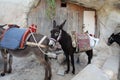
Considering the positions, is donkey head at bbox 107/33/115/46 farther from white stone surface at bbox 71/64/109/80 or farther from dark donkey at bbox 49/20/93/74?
white stone surface at bbox 71/64/109/80

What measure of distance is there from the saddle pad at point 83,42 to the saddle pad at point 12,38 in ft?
4.80

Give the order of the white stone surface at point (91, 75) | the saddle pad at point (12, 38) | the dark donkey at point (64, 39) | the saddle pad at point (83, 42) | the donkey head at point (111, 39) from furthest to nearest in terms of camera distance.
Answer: the donkey head at point (111, 39), the saddle pad at point (83, 42), the dark donkey at point (64, 39), the saddle pad at point (12, 38), the white stone surface at point (91, 75)

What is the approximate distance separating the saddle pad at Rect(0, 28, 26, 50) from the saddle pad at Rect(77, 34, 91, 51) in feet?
4.80

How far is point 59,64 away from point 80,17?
212 centimetres

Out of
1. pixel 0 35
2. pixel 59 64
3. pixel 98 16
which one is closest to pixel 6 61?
pixel 0 35

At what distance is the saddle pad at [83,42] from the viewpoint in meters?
6.87

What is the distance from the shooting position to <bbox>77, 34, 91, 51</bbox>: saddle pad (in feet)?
22.5

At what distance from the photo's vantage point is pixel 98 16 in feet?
28.4

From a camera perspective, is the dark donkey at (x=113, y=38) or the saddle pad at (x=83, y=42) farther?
the dark donkey at (x=113, y=38)

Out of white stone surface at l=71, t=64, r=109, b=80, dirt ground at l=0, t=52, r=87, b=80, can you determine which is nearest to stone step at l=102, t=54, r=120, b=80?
white stone surface at l=71, t=64, r=109, b=80

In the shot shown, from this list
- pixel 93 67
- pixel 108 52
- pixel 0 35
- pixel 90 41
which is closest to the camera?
pixel 93 67

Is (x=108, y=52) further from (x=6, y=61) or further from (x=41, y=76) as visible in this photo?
(x=6, y=61)

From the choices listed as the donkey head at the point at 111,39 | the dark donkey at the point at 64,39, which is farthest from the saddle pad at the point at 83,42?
the donkey head at the point at 111,39

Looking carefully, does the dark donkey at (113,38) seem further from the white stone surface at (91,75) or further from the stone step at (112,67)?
the white stone surface at (91,75)
